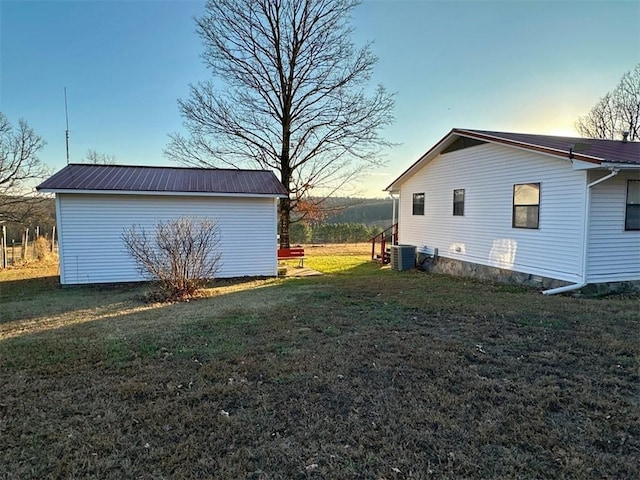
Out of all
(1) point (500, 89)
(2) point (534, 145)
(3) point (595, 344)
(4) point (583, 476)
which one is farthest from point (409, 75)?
(4) point (583, 476)

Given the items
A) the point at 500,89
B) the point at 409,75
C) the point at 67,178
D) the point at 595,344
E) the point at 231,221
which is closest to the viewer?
the point at 595,344

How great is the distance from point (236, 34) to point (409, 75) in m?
8.45

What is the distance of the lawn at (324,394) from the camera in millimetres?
2418

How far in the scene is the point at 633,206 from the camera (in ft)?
27.9

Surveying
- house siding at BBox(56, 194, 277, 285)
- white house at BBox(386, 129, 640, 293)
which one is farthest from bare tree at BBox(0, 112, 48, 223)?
white house at BBox(386, 129, 640, 293)

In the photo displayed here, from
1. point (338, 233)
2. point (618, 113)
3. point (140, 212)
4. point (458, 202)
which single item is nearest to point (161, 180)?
point (140, 212)

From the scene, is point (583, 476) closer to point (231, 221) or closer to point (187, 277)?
point (187, 277)

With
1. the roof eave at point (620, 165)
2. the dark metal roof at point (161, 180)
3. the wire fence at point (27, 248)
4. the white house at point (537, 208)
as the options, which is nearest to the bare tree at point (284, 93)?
the dark metal roof at point (161, 180)

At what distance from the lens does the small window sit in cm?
1198

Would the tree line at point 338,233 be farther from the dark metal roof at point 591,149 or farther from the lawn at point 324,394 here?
the lawn at point 324,394

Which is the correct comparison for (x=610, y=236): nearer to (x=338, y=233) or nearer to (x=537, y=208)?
(x=537, y=208)

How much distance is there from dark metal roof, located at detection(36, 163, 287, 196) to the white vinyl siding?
7.62 meters

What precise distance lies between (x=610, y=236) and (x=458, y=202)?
444 centimetres

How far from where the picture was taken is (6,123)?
18.0 metres
